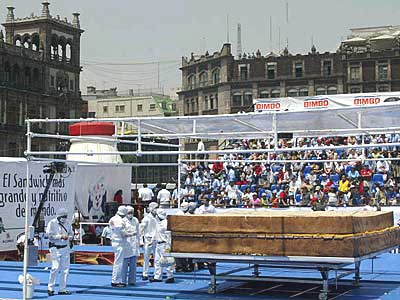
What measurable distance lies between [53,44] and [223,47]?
23209 mm

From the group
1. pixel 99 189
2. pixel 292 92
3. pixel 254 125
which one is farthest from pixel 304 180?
pixel 292 92

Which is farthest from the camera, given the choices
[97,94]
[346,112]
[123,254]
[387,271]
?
[97,94]

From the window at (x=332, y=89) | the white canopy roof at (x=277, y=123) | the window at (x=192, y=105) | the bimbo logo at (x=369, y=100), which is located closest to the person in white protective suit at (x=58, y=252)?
the white canopy roof at (x=277, y=123)

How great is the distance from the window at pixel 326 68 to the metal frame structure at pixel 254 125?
72338 millimetres

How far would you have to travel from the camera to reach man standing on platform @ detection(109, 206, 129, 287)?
53.6ft

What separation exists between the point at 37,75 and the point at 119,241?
7091cm

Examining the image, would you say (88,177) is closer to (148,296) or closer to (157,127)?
(157,127)

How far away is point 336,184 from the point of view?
30.4 meters

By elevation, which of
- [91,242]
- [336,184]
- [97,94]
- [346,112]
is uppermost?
[97,94]

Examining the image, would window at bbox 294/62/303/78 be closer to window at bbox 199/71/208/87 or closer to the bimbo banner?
window at bbox 199/71/208/87

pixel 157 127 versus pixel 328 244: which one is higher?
pixel 157 127

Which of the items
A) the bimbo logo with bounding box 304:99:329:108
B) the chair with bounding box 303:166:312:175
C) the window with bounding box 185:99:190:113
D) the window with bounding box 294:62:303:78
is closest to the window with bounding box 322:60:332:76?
the window with bounding box 294:62:303:78

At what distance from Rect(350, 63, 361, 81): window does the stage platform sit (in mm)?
70158

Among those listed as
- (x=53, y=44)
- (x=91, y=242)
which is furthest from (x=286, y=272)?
(x=53, y=44)
